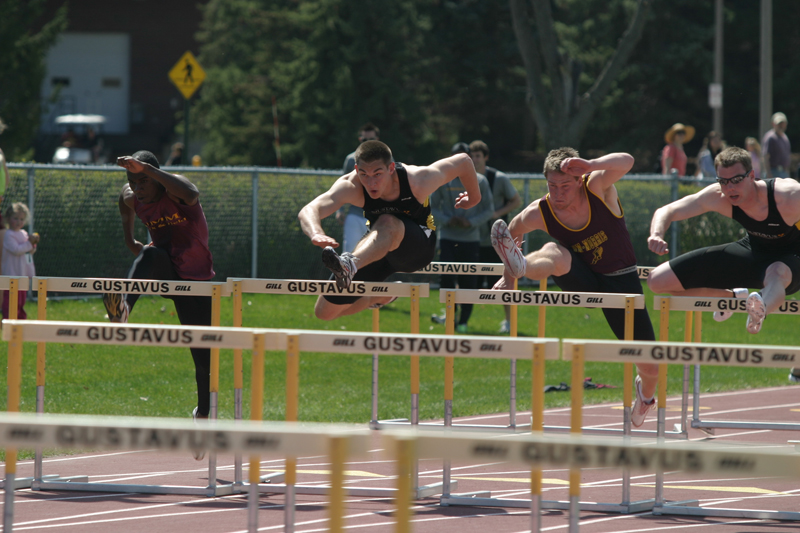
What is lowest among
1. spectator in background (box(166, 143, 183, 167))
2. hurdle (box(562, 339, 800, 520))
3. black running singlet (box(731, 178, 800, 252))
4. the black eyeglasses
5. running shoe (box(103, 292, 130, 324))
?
hurdle (box(562, 339, 800, 520))

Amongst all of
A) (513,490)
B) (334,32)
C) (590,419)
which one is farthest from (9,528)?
(334,32)

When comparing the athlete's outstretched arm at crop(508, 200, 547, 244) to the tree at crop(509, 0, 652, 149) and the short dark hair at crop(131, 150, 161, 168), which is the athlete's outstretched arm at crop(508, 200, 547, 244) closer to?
the short dark hair at crop(131, 150, 161, 168)

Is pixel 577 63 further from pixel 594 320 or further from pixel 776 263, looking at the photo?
pixel 776 263

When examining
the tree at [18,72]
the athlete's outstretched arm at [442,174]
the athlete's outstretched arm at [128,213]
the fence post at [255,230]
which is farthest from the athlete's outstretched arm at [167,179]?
the tree at [18,72]

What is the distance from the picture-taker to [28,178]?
43.4 ft

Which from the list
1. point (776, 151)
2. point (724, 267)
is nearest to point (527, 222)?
point (724, 267)

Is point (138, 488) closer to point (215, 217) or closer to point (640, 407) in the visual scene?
point (640, 407)

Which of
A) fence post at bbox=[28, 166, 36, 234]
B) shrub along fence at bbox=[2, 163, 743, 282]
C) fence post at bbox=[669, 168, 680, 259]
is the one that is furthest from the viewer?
fence post at bbox=[669, 168, 680, 259]

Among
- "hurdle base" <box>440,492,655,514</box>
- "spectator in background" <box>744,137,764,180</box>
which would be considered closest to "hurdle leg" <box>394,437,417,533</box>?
"hurdle base" <box>440,492,655,514</box>

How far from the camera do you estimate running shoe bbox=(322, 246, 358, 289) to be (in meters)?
6.30

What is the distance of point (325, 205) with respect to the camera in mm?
7059

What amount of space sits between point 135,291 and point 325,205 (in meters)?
1.47

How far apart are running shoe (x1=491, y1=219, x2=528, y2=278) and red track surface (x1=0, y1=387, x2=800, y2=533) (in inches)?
58.9

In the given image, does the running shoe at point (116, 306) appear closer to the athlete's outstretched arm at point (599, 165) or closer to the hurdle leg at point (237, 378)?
the hurdle leg at point (237, 378)
